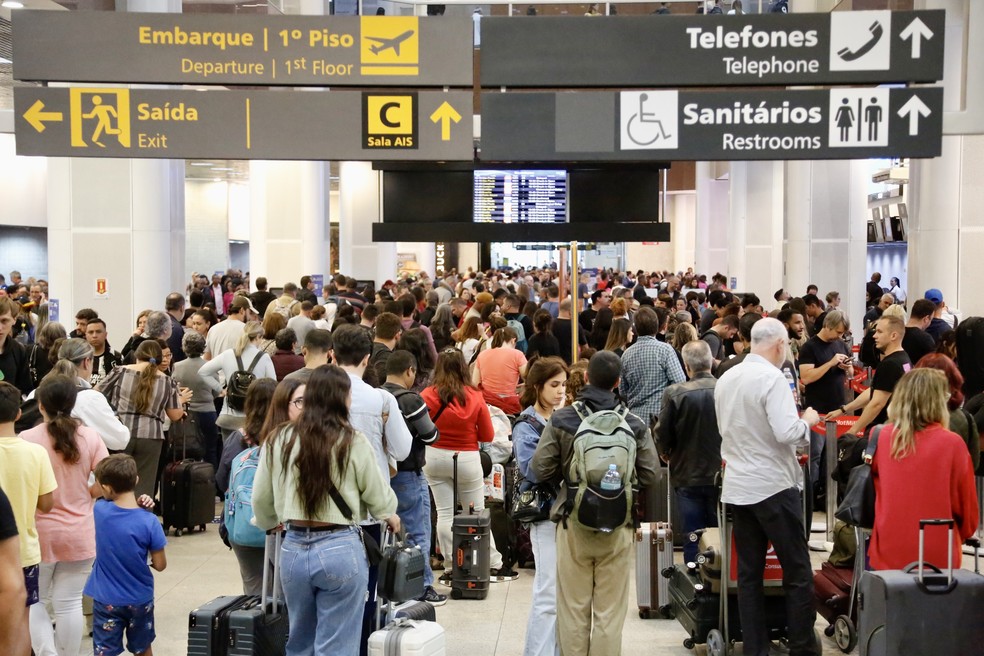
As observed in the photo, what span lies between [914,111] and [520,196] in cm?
638

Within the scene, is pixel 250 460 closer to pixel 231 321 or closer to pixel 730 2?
pixel 231 321

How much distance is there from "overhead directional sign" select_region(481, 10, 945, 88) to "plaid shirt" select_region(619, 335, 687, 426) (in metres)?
2.02

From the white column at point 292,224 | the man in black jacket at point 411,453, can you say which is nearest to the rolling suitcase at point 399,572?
the man in black jacket at point 411,453

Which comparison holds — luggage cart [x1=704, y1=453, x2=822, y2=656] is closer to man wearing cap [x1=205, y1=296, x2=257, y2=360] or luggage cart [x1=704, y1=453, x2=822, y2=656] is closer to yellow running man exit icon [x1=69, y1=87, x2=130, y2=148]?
yellow running man exit icon [x1=69, y1=87, x2=130, y2=148]

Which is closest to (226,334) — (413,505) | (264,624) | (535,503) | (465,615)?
(413,505)

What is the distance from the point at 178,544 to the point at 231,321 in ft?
8.46

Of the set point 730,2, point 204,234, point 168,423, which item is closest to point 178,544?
point 168,423

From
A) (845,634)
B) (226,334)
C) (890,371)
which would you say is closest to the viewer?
(845,634)

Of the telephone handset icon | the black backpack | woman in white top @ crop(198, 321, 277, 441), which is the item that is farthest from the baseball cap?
the telephone handset icon

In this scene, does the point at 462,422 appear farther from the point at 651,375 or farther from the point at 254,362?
the point at 254,362

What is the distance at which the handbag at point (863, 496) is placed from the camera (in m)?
5.85

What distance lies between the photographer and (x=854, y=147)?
27.3ft

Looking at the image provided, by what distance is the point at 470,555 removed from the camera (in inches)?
300

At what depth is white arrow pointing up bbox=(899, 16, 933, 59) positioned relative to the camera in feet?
27.0
